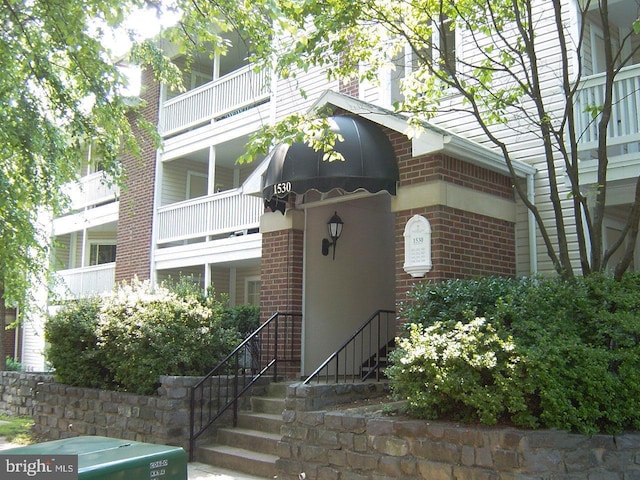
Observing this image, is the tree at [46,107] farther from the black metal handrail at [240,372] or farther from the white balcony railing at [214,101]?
the white balcony railing at [214,101]

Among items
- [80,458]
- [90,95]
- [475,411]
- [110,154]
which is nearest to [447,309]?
[475,411]

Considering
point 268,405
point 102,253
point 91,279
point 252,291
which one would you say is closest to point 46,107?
point 268,405

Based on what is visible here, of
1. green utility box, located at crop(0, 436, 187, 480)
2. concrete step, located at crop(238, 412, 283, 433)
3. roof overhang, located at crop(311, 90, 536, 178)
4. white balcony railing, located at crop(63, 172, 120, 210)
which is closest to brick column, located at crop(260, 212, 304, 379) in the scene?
concrete step, located at crop(238, 412, 283, 433)

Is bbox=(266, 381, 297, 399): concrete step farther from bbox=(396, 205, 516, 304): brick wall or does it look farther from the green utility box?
the green utility box

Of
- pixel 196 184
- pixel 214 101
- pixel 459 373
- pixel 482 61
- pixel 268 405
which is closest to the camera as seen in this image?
pixel 459 373

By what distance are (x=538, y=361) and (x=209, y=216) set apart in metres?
10.7

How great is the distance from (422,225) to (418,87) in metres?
1.94

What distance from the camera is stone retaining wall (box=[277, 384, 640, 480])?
5.50 meters

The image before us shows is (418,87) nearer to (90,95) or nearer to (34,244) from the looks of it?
(90,95)

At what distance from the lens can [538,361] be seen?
5.69 meters

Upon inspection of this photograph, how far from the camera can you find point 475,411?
6.07 metres

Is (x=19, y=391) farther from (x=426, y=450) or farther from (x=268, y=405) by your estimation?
(x=426, y=450)

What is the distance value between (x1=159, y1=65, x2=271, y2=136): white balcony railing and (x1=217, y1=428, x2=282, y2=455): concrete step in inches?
305

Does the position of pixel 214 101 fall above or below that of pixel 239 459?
above
